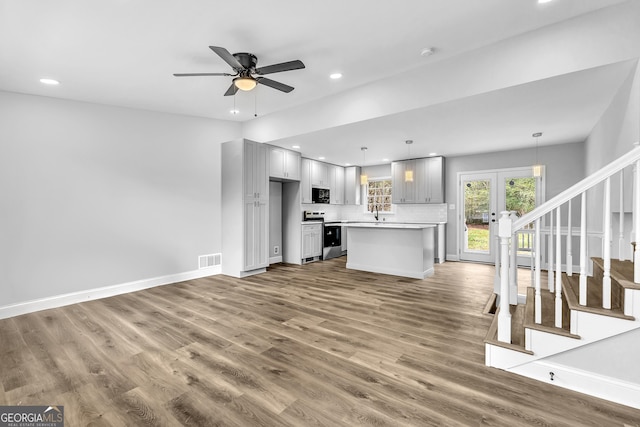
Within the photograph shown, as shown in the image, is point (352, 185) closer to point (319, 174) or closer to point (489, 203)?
point (319, 174)

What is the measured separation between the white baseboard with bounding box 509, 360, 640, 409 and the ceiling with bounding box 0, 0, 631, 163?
105 inches

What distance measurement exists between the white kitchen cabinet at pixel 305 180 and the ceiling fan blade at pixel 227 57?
3.83 meters

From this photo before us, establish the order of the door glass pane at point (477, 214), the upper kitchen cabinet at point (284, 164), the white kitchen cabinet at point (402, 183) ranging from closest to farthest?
the upper kitchen cabinet at point (284, 164), the door glass pane at point (477, 214), the white kitchen cabinet at point (402, 183)

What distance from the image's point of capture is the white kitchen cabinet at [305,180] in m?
6.84

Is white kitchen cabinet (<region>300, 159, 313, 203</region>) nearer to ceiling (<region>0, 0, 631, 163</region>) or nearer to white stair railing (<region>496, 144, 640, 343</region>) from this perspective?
ceiling (<region>0, 0, 631, 163</region>)

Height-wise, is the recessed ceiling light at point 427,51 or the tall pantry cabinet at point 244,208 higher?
the recessed ceiling light at point 427,51

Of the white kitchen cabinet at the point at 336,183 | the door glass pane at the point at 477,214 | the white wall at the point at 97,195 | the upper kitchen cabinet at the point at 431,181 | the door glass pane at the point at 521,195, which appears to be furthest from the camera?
the white kitchen cabinet at the point at 336,183

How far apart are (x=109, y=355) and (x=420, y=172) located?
263 inches

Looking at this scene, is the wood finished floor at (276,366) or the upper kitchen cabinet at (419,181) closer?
the wood finished floor at (276,366)

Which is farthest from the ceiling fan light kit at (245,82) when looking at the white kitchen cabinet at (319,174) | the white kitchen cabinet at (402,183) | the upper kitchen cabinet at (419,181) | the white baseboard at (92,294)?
the white kitchen cabinet at (402,183)

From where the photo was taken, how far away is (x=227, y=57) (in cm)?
276

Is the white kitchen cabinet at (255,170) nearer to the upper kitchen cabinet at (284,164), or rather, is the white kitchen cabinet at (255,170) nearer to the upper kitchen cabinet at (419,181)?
the upper kitchen cabinet at (284,164)

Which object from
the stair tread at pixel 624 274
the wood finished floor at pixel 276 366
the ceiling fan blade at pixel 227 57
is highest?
the ceiling fan blade at pixel 227 57

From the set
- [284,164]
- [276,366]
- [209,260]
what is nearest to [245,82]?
[276,366]
